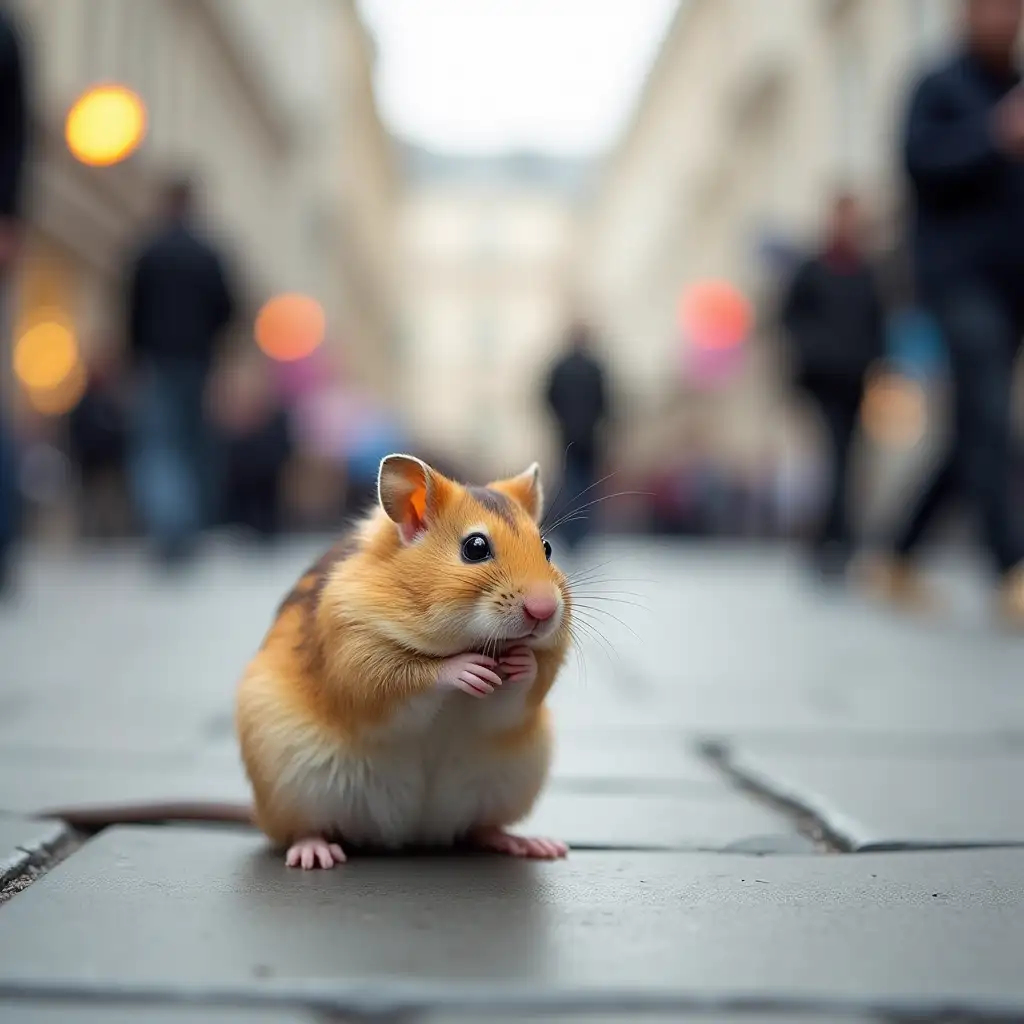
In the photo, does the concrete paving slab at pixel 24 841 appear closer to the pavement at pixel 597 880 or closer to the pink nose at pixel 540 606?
the pavement at pixel 597 880

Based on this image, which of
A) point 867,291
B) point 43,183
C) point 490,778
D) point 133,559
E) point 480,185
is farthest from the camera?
point 480,185

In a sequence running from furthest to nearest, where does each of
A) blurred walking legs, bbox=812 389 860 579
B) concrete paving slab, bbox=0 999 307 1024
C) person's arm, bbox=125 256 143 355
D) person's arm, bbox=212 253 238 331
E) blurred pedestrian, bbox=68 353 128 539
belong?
1. blurred pedestrian, bbox=68 353 128 539
2. person's arm, bbox=212 253 238 331
3. person's arm, bbox=125 256 143 355
4. blurred walking legs, bbox=812 389 860 579
5. concrete paving slab, bbox=0 999 307 1024

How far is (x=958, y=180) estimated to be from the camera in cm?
605

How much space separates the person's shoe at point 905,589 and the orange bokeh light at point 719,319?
2175cm

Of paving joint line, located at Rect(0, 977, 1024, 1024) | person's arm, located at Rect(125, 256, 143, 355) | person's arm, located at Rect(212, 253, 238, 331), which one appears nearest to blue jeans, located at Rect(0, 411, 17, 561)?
person's arm, located at Rect(125, 256, 143, 355)

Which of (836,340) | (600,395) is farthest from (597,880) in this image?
(600,395)

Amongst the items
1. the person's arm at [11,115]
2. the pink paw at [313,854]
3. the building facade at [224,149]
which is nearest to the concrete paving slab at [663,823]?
the pink paw at [313,854]

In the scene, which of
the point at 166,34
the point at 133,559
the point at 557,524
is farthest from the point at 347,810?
the point at 166,34

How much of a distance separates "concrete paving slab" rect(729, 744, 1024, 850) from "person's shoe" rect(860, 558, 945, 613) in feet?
13.5

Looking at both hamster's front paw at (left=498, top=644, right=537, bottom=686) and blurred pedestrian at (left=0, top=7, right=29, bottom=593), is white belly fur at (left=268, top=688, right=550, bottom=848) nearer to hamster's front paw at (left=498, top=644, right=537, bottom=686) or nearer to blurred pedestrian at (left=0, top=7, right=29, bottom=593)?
hamster's front paw at (left=498, top=644, right=537, bottom=686)

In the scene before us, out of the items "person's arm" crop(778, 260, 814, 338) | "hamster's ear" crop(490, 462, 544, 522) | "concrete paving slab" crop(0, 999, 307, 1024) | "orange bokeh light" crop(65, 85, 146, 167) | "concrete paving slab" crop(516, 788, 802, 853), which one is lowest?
"concrete paving slab" crop(516, 788, 802, 853)

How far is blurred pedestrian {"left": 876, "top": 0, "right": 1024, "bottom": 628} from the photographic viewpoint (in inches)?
235

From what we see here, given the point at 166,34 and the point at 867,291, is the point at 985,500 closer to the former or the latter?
the point at 867,291

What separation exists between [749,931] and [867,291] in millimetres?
7620
